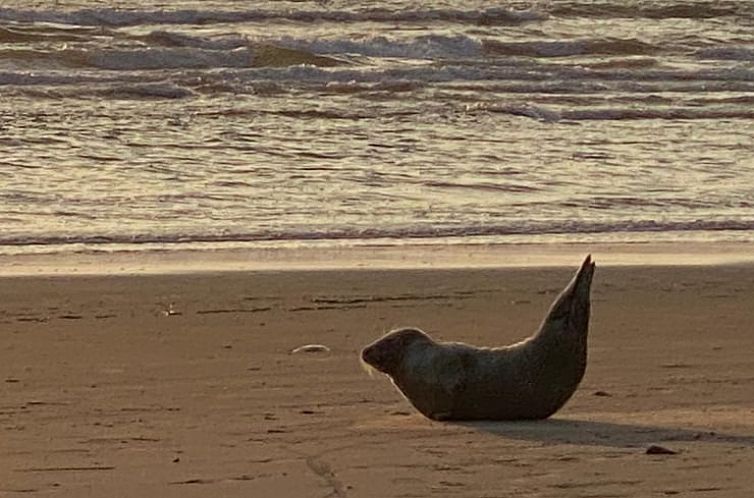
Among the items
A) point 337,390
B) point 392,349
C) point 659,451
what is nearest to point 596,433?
point 659,451

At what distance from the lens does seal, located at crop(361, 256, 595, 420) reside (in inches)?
229

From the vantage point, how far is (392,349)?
5.91 m

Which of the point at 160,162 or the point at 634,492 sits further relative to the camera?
the point at 160,162

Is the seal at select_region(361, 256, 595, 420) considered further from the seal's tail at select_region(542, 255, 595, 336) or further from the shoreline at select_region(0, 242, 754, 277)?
the shoreline at select_region(0, 242, 754, 277)

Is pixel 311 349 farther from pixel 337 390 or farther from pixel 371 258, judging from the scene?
pixel 371 258

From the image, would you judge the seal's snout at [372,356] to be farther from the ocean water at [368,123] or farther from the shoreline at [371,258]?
the ocean water at [368,123]

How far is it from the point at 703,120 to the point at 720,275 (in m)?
7.35

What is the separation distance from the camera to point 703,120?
1636cm

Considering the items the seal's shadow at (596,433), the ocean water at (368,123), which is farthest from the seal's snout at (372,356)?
the ocean water at (368,123)

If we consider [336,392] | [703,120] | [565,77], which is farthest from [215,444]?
[565,77]

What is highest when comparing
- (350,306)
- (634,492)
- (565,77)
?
(634,492)

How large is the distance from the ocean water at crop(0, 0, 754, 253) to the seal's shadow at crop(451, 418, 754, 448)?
4394 mm

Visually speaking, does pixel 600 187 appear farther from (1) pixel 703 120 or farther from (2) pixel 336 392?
(2) pixel 336 392

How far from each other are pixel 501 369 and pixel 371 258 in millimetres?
3778
